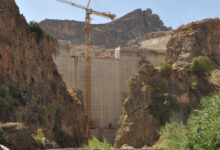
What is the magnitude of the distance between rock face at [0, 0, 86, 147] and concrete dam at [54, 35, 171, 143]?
2102cm

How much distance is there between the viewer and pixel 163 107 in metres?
38.9

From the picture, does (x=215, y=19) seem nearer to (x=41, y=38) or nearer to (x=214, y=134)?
(x=41, y=38)

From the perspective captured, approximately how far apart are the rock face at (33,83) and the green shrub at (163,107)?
7111 millimetres

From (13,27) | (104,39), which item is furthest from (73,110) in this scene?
(104,39)

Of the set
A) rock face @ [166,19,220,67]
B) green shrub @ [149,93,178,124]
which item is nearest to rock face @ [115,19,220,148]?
green shrub @ [149,93,178,124]

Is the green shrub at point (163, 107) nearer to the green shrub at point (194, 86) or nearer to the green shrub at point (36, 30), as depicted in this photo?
the green shrub at point (194, 86)

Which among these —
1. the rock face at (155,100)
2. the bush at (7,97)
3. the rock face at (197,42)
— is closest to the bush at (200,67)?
the rock face at (155,100)

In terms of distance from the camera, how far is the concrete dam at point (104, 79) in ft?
194

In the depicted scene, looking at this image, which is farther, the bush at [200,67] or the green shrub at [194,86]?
the bush at [200,67]

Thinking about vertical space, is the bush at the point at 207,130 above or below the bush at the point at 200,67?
below

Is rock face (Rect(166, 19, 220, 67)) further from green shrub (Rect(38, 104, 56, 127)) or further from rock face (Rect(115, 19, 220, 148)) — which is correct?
green shrub (Rect(38, 104, 56, 127))

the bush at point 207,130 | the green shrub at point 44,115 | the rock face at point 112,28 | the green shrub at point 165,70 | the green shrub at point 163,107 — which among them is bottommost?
the green shrub at point 163,107

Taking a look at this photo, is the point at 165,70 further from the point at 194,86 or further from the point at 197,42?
the point at 197,42

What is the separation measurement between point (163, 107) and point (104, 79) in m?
23.4
